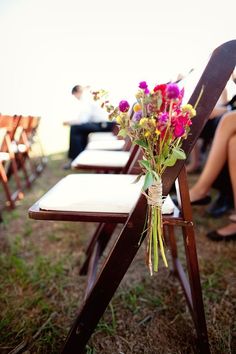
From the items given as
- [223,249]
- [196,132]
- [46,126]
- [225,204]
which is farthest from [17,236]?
[46,126]

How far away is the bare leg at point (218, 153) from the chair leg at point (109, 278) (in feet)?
3.20

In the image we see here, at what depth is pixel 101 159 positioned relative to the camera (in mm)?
1359

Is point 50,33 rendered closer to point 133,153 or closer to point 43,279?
point 133,153

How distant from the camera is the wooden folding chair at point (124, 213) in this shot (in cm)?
57

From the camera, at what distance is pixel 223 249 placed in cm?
145

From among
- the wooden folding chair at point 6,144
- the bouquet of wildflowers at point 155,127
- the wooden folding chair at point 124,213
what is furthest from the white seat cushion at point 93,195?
the wooden folding chair at point 6,144

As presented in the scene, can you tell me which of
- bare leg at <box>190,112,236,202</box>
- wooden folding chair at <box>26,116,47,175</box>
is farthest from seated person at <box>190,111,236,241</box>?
wooden folding chair at <box>26,116,47,175</box>

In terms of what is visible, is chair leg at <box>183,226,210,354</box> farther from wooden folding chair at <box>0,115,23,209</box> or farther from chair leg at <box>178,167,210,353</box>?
wooden folding chair at <box>0,115,23,209</box>

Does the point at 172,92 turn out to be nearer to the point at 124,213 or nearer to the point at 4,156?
the point at 124,213

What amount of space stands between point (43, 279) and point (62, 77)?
2622mm

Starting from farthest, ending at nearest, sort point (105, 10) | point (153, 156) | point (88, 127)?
1. point (88, 127)
2. point (105, 10)
3. point (153, 156)

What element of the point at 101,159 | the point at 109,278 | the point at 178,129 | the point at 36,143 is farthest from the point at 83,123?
the point at 178,129

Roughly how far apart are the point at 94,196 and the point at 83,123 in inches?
118

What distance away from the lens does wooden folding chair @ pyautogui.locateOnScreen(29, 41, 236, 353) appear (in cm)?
57
